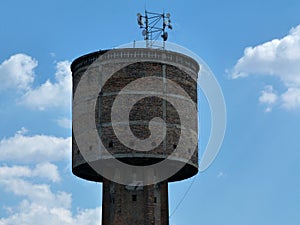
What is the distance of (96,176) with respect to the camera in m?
35.7

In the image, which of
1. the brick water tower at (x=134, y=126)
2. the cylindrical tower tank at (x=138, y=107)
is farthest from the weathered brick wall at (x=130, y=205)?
the cylindrical tower tank at (x=138, y=107)

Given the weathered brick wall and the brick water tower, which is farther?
the weathered brick wall

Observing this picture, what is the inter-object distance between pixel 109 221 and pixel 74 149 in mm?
3253

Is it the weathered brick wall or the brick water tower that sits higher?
the brick water tower

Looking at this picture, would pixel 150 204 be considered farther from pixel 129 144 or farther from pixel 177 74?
pixel 177 74

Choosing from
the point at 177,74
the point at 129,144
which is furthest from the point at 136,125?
the point at 177,74

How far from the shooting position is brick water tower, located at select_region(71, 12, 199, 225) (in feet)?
110

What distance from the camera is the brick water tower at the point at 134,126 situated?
3353 centimetres

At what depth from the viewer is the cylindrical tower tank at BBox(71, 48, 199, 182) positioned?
110 ft

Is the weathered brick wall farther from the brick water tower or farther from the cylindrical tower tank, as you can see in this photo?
the cylindrical tower tank

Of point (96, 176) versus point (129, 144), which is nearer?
point (129, 144)

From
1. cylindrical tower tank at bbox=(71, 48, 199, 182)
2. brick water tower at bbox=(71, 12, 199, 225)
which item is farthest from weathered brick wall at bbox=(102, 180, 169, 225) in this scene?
cylindrical tower tank at bbox=(71, 48, 199, 182)

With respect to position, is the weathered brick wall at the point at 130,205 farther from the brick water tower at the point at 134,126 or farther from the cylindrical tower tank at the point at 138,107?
the cylindrical tower tank at the point at 138,107

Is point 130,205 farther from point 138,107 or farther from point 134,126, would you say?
point 138,107
